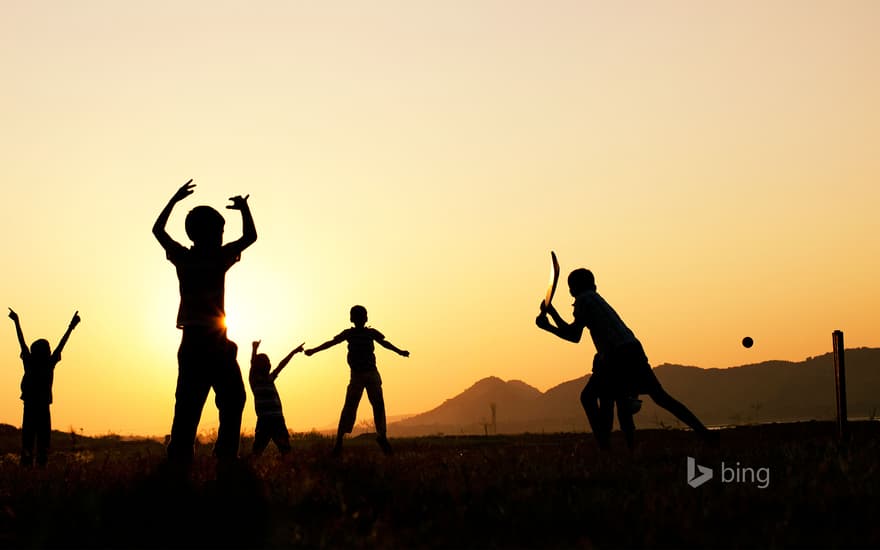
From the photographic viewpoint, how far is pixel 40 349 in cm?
1561

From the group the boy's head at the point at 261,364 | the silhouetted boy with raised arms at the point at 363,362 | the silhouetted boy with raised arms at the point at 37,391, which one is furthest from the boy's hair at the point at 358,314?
the silhouetted boy with raised arms at the point at 37,391

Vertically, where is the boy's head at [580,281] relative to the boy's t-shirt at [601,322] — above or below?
above

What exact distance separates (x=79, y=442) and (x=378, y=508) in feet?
87.9

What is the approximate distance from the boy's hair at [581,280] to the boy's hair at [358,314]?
488 cm

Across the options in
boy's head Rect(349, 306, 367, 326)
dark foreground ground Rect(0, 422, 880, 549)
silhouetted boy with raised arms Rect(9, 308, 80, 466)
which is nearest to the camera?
dark foreground ground Rect(0, 422, 880, 549)

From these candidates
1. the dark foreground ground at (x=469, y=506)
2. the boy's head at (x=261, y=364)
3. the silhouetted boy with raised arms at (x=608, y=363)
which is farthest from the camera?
the boy's head at (x=261, y=364)

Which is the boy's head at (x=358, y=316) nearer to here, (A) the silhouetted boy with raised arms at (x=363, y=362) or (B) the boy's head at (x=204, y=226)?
(A) the silhouetted boy with raised arms at (x=363, y=362)

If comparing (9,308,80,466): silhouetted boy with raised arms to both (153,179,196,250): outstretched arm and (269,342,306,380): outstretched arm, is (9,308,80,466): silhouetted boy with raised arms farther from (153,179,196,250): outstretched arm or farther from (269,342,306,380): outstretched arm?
(153,179,196,250): outstretched arm

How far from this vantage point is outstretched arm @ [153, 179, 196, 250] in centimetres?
952

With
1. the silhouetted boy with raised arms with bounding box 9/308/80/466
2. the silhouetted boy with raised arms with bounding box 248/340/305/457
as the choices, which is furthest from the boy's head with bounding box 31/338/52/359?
the silhouetted boy with raised arms with bounding box 248/340/305/457

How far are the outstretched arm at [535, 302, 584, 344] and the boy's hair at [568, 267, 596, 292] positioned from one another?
41 cm

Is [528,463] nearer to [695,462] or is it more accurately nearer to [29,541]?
[695,462]

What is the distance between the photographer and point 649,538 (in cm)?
605

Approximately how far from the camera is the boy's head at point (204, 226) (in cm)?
973
